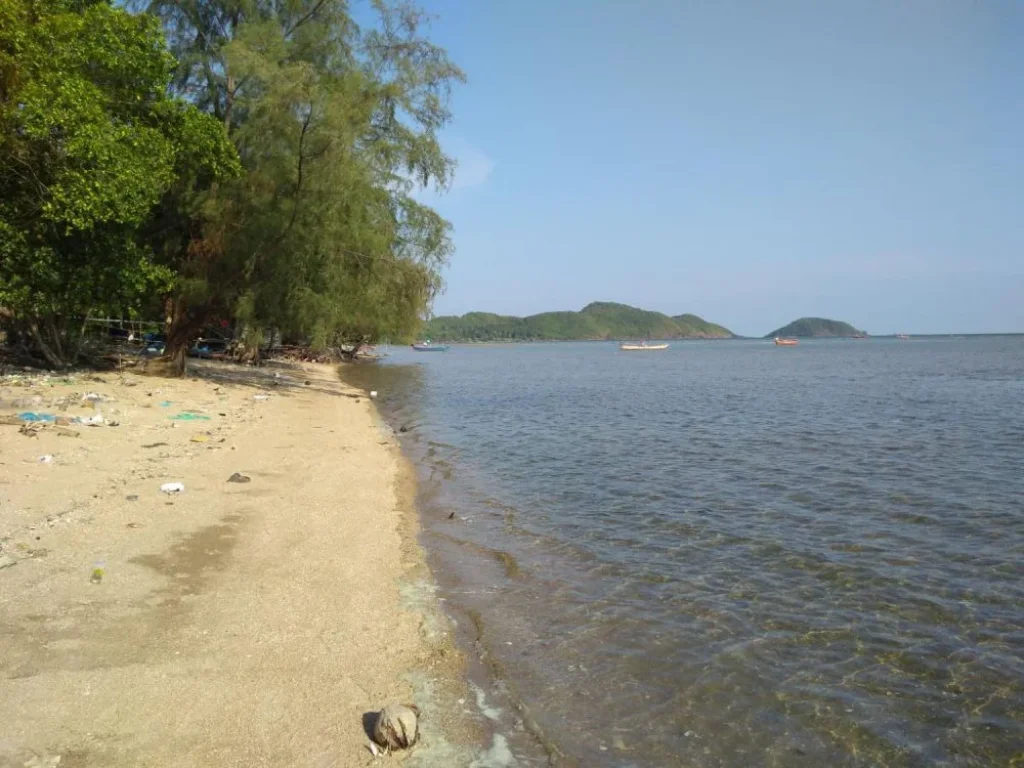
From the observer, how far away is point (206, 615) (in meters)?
5.41

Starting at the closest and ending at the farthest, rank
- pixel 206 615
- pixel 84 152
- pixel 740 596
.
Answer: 1. pixel 206 615
2. pixel 740 596
3. pixel 84 152

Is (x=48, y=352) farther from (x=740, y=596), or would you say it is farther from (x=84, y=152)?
(x=740, y=596)

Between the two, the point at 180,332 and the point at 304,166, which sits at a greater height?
the point at 304,166

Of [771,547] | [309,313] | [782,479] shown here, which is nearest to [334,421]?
[309,313]

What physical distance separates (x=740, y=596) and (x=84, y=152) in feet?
48.8

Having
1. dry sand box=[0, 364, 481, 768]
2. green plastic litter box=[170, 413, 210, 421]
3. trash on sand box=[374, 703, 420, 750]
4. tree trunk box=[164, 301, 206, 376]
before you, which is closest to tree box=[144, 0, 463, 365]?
tree trunk box=[164, 301, 206, 376]

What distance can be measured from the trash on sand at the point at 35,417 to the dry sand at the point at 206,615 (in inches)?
33.6

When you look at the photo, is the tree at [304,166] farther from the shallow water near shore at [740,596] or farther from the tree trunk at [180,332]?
the shallow water near shore at [740,596]

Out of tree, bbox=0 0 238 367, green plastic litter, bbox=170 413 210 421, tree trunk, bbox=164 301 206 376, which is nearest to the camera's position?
tree, bbox=0 0 238 367

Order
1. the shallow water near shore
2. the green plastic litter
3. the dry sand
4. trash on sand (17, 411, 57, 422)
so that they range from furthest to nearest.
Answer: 1. the green plastic litter
2. trash on sand (17, 411, 57, 422)
3. the shallow water near shore
4. the dry sand

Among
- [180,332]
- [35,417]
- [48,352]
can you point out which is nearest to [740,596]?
[35,417]

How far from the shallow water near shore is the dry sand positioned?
0.69 meters

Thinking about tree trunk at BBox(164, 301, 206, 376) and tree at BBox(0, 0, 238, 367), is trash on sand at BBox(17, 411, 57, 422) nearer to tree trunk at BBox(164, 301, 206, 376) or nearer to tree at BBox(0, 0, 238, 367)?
tree at BBox(0, 0, 238, 367)

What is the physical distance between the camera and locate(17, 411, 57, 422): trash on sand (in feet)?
38.5
